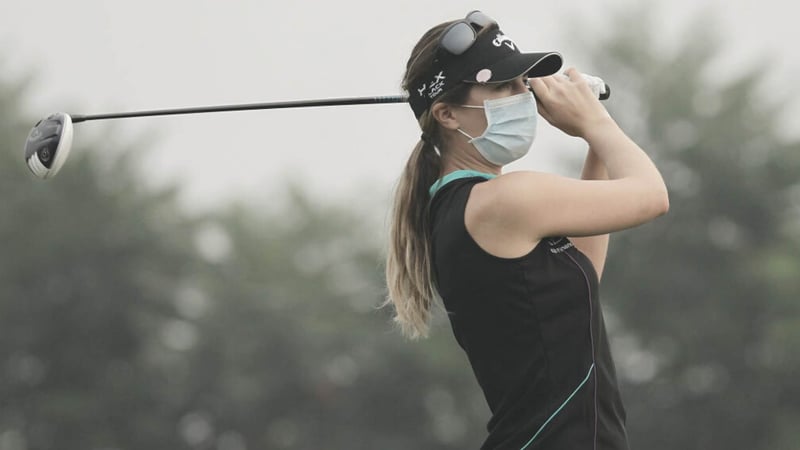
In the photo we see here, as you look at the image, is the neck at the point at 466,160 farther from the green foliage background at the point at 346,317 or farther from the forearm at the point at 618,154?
the green foliage background at the point at 346,317

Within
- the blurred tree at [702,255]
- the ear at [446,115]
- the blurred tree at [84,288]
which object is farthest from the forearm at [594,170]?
the blurred tree at [84,288]

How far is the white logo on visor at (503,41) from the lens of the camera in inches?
130

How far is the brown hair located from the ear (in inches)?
1.2

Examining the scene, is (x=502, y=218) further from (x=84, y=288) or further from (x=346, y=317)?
(x=346, y=317)

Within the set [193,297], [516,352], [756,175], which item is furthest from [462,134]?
[193,297]

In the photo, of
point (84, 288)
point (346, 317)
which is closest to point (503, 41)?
point (84, 288)

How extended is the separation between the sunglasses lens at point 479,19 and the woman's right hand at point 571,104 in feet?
0.57

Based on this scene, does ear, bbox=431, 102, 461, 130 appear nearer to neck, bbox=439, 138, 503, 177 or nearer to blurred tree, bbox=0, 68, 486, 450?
neck, bbox=439, 138, 503, 177

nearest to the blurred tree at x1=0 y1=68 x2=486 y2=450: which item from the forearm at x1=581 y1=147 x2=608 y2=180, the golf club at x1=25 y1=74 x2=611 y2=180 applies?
the golf club at x1=25 y1=74 x2=611 y2=180

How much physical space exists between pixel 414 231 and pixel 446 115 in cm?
29

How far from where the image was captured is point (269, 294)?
3294cm

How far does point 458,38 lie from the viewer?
3289mm

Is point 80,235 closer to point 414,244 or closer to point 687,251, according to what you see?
point 687,251

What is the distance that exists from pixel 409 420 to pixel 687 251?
6431 mm
